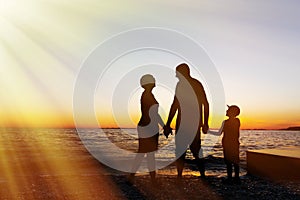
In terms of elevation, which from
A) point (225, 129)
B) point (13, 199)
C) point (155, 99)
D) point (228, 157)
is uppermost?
point (155, 99)

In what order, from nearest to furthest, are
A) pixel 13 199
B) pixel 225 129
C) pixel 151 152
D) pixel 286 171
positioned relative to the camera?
pixel 13 199 < pixel 151 152 < pixel 225 129 < pixel 286 171

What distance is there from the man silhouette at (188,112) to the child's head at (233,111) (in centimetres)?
87

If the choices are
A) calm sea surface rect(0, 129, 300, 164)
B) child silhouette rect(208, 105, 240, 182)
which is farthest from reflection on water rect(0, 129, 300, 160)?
child silhouette rect(208, 105, 240, 182)

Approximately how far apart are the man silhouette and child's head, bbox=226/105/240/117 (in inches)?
34.4

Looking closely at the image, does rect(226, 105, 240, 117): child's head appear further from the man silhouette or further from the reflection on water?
the reflection on water

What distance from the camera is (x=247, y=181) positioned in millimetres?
9258

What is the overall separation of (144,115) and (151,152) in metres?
0.78

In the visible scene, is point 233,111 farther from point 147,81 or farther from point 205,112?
point 147,81

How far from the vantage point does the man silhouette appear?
27.8 ft

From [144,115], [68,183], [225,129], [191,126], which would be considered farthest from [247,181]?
[68,183]

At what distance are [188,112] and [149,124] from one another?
0.88 meters

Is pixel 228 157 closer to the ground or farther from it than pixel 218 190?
farther from it

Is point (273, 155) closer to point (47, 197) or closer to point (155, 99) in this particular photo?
point (155, 99)

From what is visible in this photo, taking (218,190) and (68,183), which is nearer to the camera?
(218,190)
